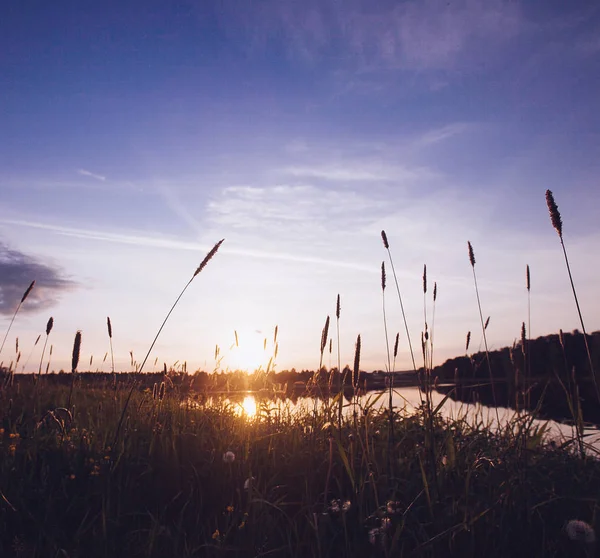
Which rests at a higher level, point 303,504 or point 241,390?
point 241,390

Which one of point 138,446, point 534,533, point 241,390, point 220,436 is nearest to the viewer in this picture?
point 534,533

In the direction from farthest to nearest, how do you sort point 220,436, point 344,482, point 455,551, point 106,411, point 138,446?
point 106,411
point 220,436
point 138,446
point 344,482
point 455,551

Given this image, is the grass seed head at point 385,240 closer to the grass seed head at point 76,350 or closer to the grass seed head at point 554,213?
the grass seed head at point 554,213

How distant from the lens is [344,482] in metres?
3.67

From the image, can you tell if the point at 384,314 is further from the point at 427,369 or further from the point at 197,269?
the point at 197,269

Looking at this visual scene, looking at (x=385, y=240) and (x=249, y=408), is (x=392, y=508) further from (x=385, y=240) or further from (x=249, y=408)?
(x=249, y=408)

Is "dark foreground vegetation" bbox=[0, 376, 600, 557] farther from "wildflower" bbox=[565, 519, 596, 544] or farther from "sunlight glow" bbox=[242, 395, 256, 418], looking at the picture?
"sunlight glow" bbox=[242, 395, 256, 418]

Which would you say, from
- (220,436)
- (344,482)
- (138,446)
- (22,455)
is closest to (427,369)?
(344,482)

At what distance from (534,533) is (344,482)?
1387 millimetres

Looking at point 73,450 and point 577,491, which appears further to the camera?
point 73,450

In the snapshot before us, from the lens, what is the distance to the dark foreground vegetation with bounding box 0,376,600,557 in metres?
2.61

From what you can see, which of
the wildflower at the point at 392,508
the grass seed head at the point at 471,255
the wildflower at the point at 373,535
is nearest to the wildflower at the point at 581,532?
the wildflower at the point at 392,508

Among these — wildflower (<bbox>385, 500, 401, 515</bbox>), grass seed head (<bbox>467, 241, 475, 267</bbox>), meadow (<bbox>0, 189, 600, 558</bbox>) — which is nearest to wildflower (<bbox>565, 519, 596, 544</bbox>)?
meadow (<bbox>0, 189, 600, 558</bbox>)

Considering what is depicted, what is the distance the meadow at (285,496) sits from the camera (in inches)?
103
